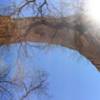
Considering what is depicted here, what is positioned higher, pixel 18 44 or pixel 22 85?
pixel 18 44

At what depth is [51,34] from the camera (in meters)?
8.23

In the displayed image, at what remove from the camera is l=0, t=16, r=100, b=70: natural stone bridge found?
314 inches

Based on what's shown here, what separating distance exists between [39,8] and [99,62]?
2.20 m

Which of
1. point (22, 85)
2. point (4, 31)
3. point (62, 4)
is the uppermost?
point (62, 4)

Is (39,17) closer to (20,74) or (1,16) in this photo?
(1,16)

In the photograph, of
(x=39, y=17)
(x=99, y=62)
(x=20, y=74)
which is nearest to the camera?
(x=99, y=62)

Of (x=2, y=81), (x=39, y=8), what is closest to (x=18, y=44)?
(x=39, y=8)

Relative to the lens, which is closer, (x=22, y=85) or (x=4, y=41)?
(x=4, y=41)

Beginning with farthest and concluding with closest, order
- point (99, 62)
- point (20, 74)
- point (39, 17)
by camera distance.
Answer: point (20, 74), point (39, 17), point (99, 62)

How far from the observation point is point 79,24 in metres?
8.05

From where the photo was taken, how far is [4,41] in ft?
27.6

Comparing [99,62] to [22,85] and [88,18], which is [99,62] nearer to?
[88,18]

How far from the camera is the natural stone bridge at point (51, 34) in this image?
7.98 m

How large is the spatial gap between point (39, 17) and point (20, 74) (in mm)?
2140
